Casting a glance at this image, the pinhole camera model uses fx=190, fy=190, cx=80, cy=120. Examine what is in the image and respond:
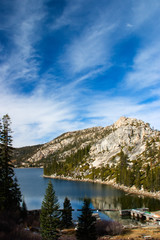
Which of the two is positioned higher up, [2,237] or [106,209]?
[2,237]

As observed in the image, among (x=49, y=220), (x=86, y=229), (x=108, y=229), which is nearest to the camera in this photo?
(x=86, y=229)

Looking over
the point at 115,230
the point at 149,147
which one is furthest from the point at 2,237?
the point at 149,147

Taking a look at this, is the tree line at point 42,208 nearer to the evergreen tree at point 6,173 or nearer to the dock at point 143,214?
the evergreen tree at point 6,173

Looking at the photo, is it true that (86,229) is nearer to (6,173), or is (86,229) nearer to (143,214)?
(6,173)

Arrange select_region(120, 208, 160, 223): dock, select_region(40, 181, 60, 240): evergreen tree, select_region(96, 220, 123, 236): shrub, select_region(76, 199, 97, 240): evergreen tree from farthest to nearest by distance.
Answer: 1. select_region(120, 208, 160, 223): dock
2. select_region(96, 220, 123, 236): shrub
3. select_region(40, 181, 60, 240): evergreen tree
4. select_region(76, 199, 97, 240): evergreen tree

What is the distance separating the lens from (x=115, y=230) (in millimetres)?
42219

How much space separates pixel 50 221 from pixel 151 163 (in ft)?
371

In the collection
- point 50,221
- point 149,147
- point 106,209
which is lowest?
point 106,209

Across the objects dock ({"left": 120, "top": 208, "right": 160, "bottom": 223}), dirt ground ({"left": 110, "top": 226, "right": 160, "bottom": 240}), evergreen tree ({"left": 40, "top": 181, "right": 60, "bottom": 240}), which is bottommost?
dock ({"left": 120, "top": 208, "right": 160, "bottom": 223})

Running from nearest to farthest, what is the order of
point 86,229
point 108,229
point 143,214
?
point 86,229 → point 108,229 → point 143,214

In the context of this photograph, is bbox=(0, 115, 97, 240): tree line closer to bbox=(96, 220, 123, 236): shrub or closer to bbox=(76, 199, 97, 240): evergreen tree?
bbox=(76, 199, 97, 240): evergreen tree

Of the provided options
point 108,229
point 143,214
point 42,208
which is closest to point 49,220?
point 42,208

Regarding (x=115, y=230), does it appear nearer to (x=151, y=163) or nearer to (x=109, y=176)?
(x=151, y=163)

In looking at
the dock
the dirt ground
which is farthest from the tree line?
the dock
